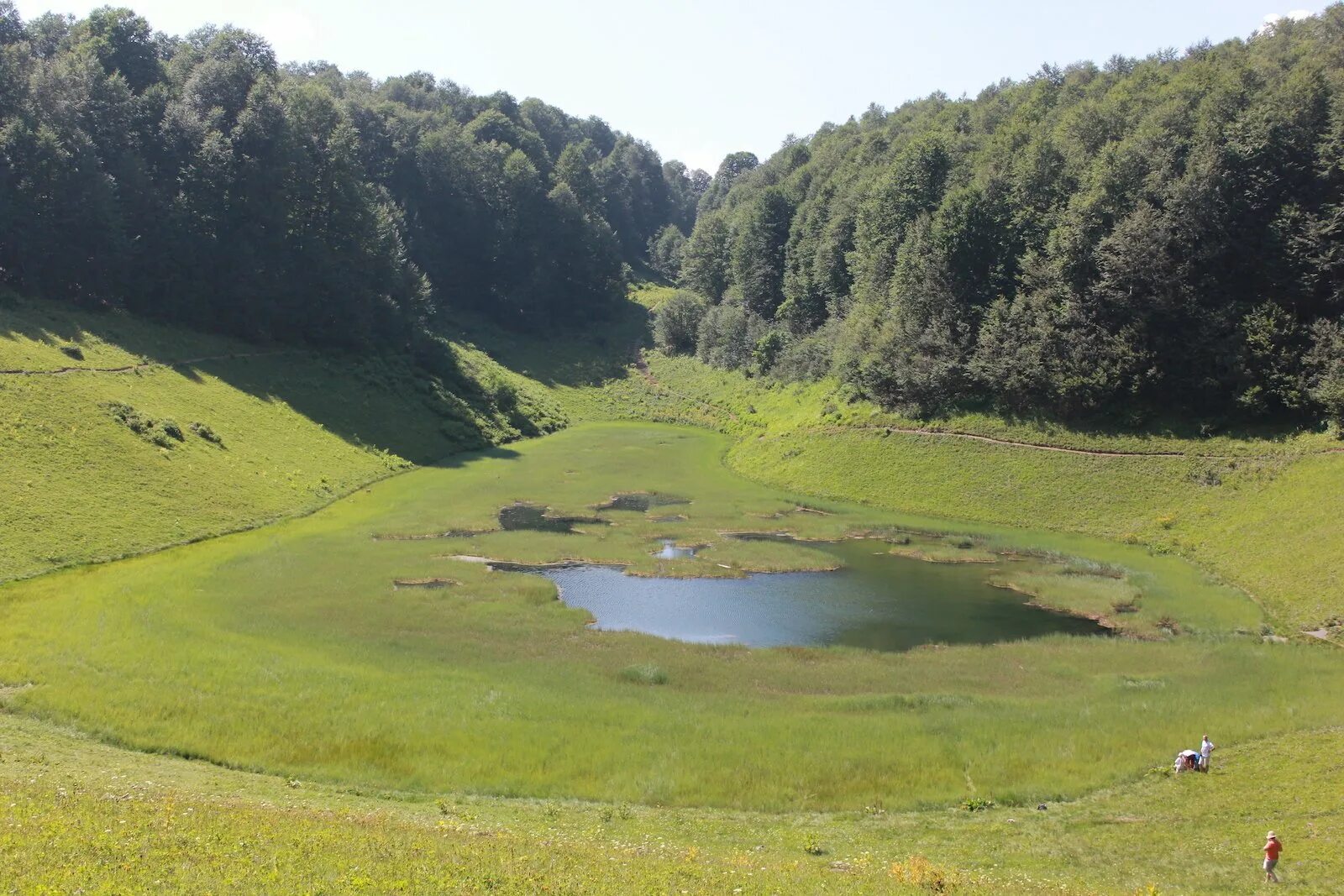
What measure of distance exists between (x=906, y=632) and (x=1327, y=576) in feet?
73.2

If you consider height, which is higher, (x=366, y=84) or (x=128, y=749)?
(x=366, y=84)

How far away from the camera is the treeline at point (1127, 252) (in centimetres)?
6625

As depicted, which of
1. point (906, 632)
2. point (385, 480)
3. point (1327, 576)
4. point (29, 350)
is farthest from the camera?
point (385, 480)

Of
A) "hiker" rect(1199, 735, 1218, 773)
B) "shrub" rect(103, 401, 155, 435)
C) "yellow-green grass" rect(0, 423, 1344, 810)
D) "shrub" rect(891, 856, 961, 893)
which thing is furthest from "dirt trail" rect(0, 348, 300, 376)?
"hiker" rect(1199, 735, 1218, 773)

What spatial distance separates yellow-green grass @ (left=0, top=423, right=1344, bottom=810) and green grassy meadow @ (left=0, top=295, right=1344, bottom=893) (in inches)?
6.2

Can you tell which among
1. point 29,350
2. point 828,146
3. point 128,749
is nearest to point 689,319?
point 828,146

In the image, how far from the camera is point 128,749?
86.1 ft

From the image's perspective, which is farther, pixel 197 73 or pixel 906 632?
pixel 197 73

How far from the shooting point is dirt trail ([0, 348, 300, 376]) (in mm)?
60725

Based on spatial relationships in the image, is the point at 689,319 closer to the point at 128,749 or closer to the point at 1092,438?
the point at 1092,438

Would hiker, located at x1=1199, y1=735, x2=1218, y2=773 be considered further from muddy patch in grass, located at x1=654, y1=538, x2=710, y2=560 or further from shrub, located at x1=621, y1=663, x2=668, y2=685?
muddy patch in grass, located at x1=654, y1=538, x2=710, y2=560

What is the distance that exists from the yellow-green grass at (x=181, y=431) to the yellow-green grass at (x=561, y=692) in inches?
181

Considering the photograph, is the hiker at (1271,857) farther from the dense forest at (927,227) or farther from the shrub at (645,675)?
the dense forest at (927,227)

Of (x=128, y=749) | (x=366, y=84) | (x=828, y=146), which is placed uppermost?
(x=366, y=84)
